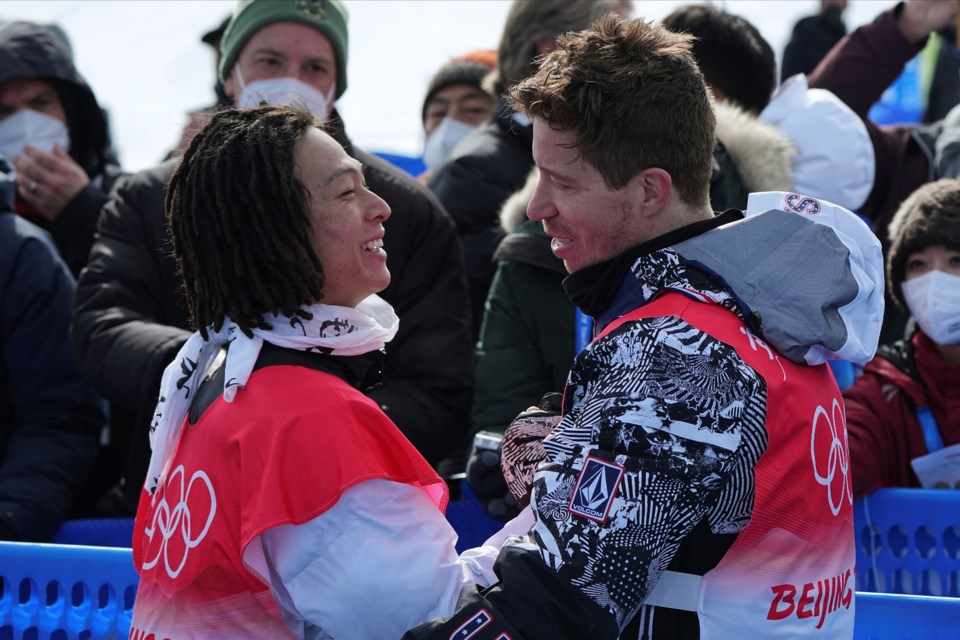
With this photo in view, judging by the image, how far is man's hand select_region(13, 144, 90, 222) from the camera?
4789 millimetres

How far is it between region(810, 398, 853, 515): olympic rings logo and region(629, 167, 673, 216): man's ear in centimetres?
48

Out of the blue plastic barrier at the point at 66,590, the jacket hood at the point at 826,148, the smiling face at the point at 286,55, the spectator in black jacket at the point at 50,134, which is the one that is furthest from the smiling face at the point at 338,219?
the spectator in black jacket at the point at 50,134

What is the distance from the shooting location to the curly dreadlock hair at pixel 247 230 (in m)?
2.31

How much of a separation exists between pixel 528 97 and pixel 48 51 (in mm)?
3285

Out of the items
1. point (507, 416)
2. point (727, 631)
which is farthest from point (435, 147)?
point (727, 631)

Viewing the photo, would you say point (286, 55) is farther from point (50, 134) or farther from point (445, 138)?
point (445, 138)

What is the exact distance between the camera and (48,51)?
4.88 m

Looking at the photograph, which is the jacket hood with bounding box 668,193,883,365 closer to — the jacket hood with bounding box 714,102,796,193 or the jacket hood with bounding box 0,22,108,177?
the jacket hood with bounding box 714,102,796,193

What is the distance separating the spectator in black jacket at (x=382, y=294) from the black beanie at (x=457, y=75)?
7.39ft

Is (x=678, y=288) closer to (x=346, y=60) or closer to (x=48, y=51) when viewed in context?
(x=346, y=60)

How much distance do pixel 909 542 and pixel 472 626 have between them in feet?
6.43

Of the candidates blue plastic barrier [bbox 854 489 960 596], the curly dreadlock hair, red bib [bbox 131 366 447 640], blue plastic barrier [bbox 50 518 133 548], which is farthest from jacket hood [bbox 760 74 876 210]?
blue plastic barrier [bbox 50 518 133 548]

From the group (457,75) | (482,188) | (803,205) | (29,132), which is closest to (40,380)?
(29,132)

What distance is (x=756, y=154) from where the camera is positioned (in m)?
3.69
